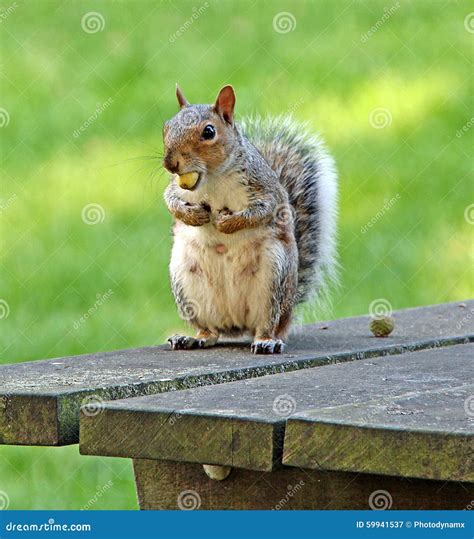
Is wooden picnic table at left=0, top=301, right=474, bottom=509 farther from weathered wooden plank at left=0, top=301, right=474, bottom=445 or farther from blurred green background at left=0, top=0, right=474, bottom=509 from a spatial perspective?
blurred green background at left=0, top=0, right=474, bottom=509

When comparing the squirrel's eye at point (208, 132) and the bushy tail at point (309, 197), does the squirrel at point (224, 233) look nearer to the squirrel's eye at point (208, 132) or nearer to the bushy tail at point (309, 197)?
the squirrel's eye at point (208, 132)

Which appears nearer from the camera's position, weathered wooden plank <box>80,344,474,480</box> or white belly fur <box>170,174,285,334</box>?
weathered wooden plank <box>80,344,474,480</box>

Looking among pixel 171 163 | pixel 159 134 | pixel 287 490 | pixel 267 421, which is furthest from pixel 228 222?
pixel 159 134

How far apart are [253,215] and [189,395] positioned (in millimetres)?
1082

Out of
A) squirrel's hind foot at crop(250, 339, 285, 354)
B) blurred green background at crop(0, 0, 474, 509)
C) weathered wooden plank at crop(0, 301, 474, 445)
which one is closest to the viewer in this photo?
weathered wooden plank at crop(0, 301, 474, 445)

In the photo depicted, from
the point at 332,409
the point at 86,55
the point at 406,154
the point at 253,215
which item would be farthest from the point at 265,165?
the point at 86,55

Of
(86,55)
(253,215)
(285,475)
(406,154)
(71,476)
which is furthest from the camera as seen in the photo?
(86,55)

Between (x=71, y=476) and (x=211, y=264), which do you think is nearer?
(x=211, y=264)

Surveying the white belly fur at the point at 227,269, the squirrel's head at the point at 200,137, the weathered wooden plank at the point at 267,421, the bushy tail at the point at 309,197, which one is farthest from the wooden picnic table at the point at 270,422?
the bushy tail at the point at 309,197

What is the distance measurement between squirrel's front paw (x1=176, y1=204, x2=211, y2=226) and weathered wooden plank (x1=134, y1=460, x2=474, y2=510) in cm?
89

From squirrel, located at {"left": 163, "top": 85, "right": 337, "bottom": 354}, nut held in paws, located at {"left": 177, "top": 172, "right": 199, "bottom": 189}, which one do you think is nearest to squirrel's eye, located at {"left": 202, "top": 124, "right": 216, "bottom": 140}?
squirrel, located at {"left": 163, "top": 85, "right": 337, "bottom": 354}

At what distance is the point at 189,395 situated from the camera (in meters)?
2.28

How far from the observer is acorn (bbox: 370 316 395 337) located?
321cm

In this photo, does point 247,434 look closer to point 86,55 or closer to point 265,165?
point 265,165
